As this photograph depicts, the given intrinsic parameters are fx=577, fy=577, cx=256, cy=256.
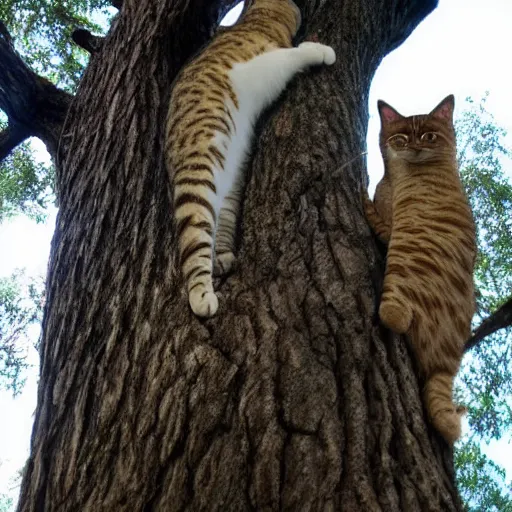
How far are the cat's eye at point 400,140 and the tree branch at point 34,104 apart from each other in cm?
172

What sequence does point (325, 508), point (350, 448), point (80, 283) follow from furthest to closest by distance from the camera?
point (80, 283), point (350, 448), point (325, 508)

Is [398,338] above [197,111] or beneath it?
beneath

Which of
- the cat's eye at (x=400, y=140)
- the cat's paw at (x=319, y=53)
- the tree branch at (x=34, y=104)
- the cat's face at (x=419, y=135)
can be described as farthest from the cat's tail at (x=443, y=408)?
the tree branch at (x=34, y=104)

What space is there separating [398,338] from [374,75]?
6.47 feet

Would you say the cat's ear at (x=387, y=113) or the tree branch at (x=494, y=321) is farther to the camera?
the cat's ear at (x=387, y=113)

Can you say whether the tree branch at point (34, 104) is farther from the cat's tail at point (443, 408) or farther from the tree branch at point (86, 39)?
the cat's tail at point (443, 408)

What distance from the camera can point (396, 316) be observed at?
1574 mm

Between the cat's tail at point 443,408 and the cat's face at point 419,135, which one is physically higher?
the cat's face at point 419,135

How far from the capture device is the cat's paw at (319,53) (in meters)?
2.56

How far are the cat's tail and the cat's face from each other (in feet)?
3.39

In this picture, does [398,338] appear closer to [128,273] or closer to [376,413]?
[376,413]

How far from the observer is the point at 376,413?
4.67ft

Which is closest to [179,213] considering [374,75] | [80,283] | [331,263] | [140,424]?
[80,283]

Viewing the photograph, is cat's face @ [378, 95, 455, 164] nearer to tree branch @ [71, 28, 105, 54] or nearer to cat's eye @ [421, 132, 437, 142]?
cat's eye @ [421, 132, 437, 142]
